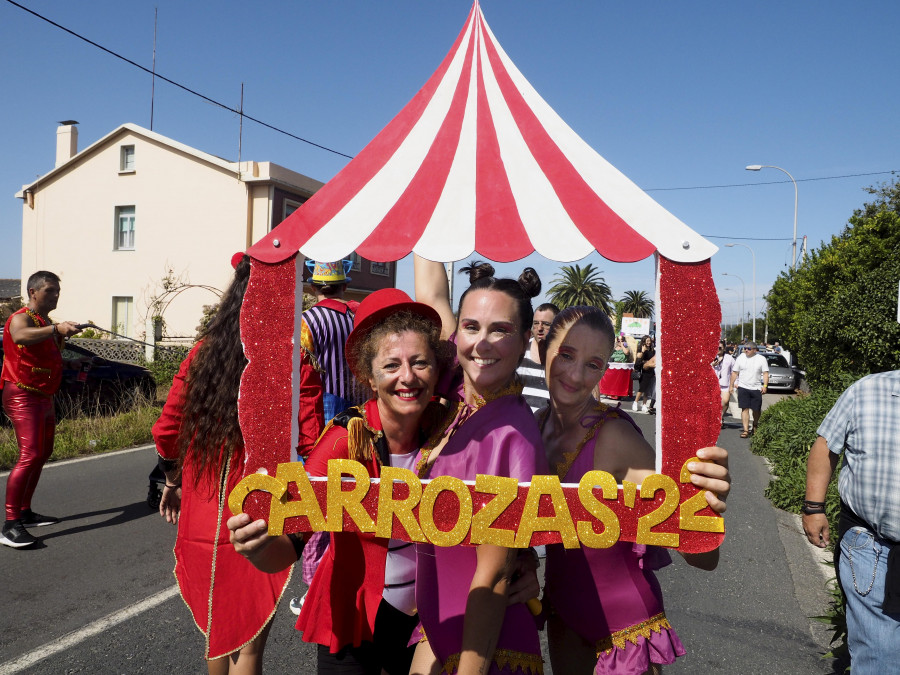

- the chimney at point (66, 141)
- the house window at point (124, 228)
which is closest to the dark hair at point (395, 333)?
the house window at point (124, 228)

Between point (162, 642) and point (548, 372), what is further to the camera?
point (162, 642)

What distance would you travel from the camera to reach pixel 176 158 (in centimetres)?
2259

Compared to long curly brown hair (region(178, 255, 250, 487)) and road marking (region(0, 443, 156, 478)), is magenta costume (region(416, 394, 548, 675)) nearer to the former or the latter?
long curly brown hair (region(178, 255, 250, 487))

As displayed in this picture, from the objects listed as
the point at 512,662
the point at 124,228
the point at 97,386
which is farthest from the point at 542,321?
the point at 124,228

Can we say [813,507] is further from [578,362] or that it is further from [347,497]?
[347,497]

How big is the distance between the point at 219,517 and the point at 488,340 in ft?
4.15

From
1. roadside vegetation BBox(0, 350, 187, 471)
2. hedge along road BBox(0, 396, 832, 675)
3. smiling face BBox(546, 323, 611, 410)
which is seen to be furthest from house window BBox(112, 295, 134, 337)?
smiling face BBox(546, 323, 611, 410)

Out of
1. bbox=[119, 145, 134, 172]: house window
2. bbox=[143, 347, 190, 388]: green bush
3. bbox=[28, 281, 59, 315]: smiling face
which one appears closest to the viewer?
bbox=[28, 281, 59, 315]: smiling face

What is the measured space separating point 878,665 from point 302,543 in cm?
226

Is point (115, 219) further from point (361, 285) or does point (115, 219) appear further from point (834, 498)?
point (834, 498)

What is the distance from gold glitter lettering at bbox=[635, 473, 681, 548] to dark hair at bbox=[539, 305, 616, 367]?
1.36 ft

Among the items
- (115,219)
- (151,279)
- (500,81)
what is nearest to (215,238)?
(151,279)

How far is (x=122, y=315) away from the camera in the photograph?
2344 centimetres

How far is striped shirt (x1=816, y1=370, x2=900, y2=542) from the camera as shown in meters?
2.58
